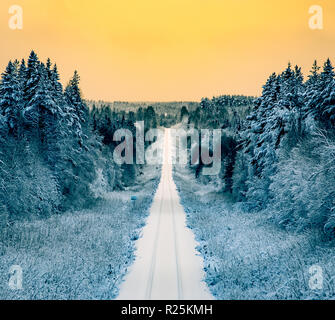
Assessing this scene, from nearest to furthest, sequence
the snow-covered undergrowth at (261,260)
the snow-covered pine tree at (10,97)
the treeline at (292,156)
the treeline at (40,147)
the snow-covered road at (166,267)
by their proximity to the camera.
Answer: the snow-covered undergrowth at (261,260) < the snow-covered road at (166,267) < the treeline at (292,156) < the treeline at (40,147) < the snow-covered pine tree at (10,97)

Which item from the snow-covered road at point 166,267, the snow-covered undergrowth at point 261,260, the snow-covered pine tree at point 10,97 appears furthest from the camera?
the snow-covered pine tree at point 10,97

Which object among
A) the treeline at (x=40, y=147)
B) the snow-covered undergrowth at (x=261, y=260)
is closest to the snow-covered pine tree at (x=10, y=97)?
the treeline at (x=40, y=147)

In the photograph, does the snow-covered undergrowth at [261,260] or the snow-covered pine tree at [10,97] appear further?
the snow-covered pine tree at [10,97]

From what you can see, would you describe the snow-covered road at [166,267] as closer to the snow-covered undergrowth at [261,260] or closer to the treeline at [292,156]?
the snow-covered undergrowth at [261,260]

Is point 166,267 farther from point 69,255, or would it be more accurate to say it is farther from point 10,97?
point 10,97

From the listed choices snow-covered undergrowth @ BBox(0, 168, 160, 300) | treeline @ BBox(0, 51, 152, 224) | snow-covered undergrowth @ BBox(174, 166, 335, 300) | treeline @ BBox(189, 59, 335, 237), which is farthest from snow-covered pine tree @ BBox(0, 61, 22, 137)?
treeline @ BBox(189, 59, 335, 237)

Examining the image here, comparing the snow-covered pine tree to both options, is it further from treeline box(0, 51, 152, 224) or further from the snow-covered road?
the snow-covered road

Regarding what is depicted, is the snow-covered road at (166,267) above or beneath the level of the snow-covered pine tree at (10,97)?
beneath

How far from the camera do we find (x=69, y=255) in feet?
47.8

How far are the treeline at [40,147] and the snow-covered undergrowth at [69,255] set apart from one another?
1.66 m

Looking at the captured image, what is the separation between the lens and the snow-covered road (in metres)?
10.8

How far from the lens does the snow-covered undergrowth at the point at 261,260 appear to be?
10500 mm
